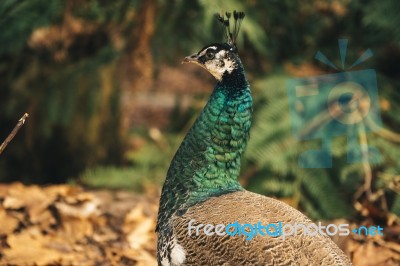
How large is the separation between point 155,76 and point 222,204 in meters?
3.28

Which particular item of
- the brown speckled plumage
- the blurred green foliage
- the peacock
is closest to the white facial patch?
the peacock

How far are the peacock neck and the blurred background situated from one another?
3.44 ft

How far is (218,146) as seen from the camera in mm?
2584

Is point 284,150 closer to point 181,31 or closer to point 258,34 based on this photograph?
point 258,34

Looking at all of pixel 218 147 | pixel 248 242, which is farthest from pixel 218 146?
pixel 248 242

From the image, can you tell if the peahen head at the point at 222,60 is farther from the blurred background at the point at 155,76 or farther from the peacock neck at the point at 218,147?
the blurred background at the point at 155,76

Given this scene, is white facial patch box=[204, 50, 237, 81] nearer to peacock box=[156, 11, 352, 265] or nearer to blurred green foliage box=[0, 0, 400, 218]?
peacock box=[156, 11, 352, 265]

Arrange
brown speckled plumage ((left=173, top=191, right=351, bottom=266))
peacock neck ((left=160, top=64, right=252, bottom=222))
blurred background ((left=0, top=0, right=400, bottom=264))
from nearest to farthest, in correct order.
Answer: brown speckled plumage ((left=173, top=191, right=351, bottom=266)), peacock neck ((left=160, top=64, right=252, bottom=222)), blurred background ((left=0, top=0, right=400, bottom=264))

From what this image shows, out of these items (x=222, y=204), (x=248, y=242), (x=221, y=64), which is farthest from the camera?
(x=221, y=64)

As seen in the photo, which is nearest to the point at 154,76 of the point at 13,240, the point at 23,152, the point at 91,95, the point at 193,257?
the point at 91,95

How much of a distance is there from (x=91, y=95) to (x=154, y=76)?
60cm

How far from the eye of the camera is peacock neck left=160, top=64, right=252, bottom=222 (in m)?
2.57

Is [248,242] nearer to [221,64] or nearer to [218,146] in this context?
[218,146]

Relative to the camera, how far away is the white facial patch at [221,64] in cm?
258
